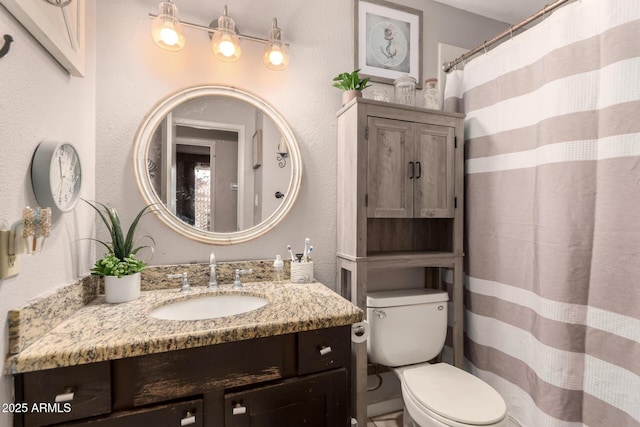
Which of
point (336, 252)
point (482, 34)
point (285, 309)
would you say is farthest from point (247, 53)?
point (482, 34)

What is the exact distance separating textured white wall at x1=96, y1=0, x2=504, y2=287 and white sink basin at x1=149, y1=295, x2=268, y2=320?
0.24m

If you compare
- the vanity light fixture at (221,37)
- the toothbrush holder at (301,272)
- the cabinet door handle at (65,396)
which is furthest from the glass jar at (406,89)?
the cabinet door handle at (65,396)

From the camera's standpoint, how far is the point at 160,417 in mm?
839

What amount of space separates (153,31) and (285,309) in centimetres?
131

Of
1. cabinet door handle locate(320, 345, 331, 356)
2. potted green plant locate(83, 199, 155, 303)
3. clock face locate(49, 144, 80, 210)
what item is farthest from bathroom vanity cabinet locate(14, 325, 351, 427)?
clock face locate(49, 144, 80, 210)

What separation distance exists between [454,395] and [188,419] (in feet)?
3.33

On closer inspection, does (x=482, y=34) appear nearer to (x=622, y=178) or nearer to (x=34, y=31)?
(x=622, y=178)

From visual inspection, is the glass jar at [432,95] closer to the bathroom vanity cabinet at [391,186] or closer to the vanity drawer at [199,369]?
the bathroom vanity cabinet at [391,186]

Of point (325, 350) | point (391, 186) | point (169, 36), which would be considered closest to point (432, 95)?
point (391, 186)

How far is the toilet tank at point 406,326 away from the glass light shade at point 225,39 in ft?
4.56

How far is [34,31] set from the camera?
2.71 feet

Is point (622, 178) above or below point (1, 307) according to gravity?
above

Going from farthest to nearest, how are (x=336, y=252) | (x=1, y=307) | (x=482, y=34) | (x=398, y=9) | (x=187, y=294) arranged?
1. (x=482, y=34)
2. (x=398, y=9)
3. (x=336, y=252)
4. (x=187, y=294)
5. (x=1, y=307)

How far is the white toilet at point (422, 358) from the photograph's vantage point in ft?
3.76
